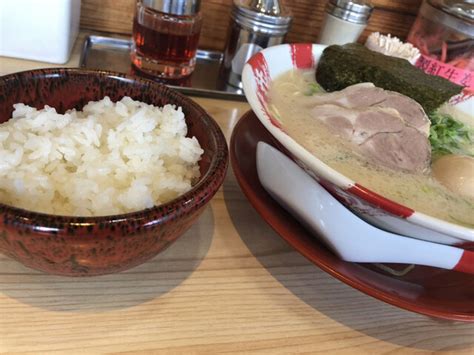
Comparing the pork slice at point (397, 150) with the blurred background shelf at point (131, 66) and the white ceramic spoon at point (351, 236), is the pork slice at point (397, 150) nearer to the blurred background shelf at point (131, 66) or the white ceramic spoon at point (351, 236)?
→ the white ceramic spoon at point (351, 236)

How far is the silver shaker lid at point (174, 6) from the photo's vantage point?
1220 millimetres

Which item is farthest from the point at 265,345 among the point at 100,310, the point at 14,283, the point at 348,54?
the point at 348,54

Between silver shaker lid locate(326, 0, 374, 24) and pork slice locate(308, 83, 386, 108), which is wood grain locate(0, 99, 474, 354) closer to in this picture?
pork slice locate(308, 83, 386, 108)

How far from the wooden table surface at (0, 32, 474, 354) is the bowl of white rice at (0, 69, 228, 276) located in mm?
85

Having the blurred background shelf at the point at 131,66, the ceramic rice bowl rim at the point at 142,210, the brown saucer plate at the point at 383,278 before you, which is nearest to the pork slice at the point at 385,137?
the brown saucer plate at the point at 383,278

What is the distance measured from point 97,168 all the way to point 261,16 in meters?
0.85

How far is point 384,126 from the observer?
0.92 m

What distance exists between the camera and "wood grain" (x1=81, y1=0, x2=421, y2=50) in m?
1.52

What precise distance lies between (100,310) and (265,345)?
0.81 feet

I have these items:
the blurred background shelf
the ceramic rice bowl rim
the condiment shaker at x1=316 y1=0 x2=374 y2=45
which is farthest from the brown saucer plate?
the condiment shaker at x1=316 y1=0 x2=374 y2=45

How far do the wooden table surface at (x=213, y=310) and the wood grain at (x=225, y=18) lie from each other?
3.19 feet

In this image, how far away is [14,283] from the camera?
2.18 ft

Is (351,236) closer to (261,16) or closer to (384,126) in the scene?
(384,126)

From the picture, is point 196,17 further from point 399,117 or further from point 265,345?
point 265,345
